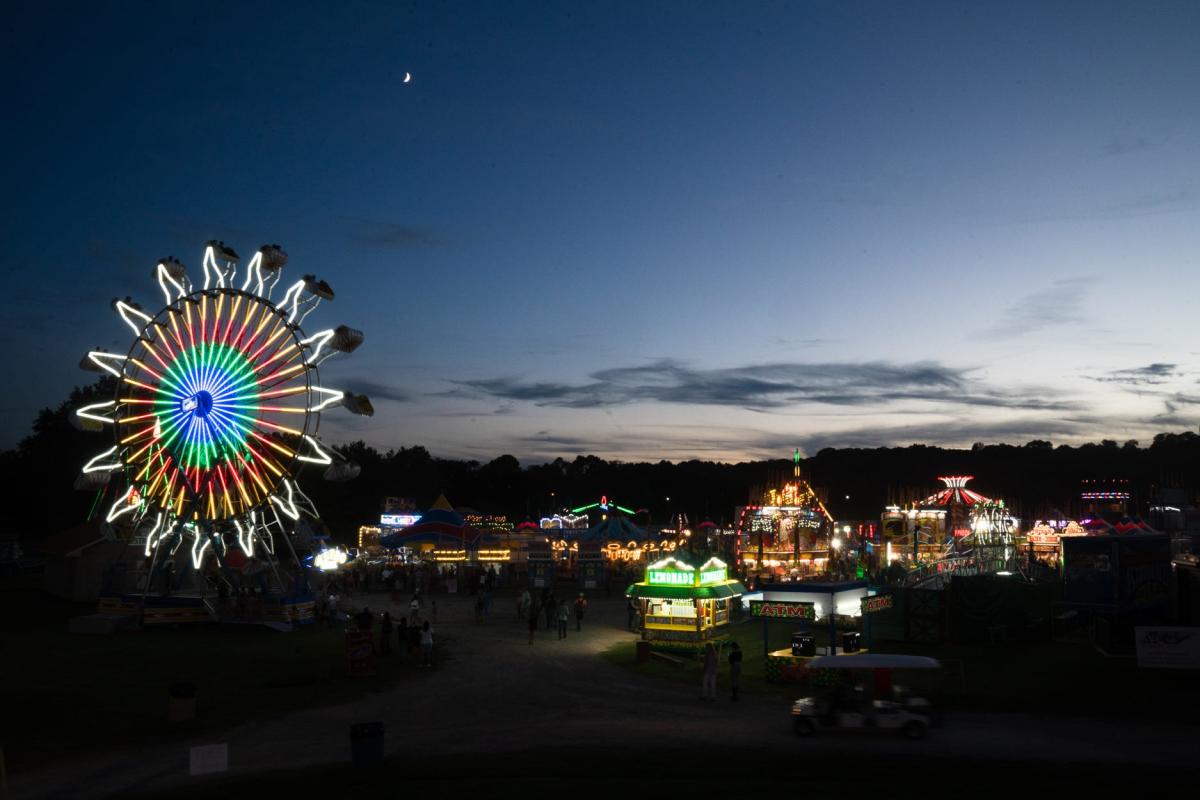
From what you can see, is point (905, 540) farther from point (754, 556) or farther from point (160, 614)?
point (160, 614)

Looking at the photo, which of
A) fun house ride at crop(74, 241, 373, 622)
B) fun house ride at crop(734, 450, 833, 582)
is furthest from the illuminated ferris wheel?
fun house ride at crop(734, 450, 833, 582)

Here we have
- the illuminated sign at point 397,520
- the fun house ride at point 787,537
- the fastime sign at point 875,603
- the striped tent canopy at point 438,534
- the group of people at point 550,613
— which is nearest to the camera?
the fastime sign at point 875,603

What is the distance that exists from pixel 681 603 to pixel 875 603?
21.7 ft

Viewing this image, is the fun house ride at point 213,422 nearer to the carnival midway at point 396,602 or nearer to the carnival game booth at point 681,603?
the carnival midway at point 396,602

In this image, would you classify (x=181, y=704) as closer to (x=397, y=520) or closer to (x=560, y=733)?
(x=560, y=733)

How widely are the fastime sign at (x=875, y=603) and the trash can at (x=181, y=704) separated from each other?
17.9 m

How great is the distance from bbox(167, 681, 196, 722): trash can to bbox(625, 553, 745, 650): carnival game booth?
47.3ft

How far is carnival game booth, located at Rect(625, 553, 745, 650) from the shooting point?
3023 cm

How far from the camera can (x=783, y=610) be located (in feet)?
87.0

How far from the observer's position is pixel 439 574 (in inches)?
2341

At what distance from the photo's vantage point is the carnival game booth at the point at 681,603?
1190 inches

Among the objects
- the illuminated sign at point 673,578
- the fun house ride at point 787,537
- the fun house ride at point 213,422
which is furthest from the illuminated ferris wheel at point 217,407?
the fun house ride at point 787,537

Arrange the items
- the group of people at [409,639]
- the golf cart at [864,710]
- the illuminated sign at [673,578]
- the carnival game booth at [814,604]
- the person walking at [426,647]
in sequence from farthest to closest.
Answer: the illuminated sign at [673,578]
the group of people at [409,639]
the person walking at [426,647]
the carnival game booth at [814,604]
the golf cart at [864,710]

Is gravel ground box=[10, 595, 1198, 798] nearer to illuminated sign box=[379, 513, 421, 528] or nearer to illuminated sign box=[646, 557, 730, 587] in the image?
illuminated sign box=[646, 557, 730, 587]
